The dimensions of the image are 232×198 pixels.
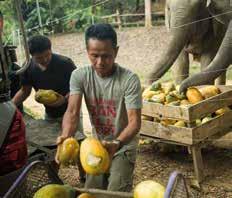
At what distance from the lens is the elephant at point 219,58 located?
4.56m

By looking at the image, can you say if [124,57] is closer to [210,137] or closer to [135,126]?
[210,137]

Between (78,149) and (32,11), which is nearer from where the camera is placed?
(78,149)

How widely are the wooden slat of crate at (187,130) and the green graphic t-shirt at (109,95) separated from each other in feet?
4.99

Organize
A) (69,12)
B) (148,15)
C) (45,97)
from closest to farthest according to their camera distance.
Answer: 1. (45,97)
2. (148,15)
3. (69,12)

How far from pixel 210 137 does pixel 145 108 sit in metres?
0.74

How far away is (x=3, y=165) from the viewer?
Answer: 2.58m

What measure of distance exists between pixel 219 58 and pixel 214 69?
7.6 inches

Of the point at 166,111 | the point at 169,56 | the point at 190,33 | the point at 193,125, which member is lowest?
the point at 193,125

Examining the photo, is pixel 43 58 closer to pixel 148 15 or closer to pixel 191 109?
pixel 191 109

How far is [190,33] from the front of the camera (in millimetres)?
5766

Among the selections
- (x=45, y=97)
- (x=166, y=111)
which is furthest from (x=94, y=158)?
(x=166, y=111)

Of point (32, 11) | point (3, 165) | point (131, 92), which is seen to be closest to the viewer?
point (3, 165)

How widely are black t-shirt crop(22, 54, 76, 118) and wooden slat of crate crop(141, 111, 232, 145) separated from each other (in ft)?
3.16

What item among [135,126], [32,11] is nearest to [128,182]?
[135,126]
